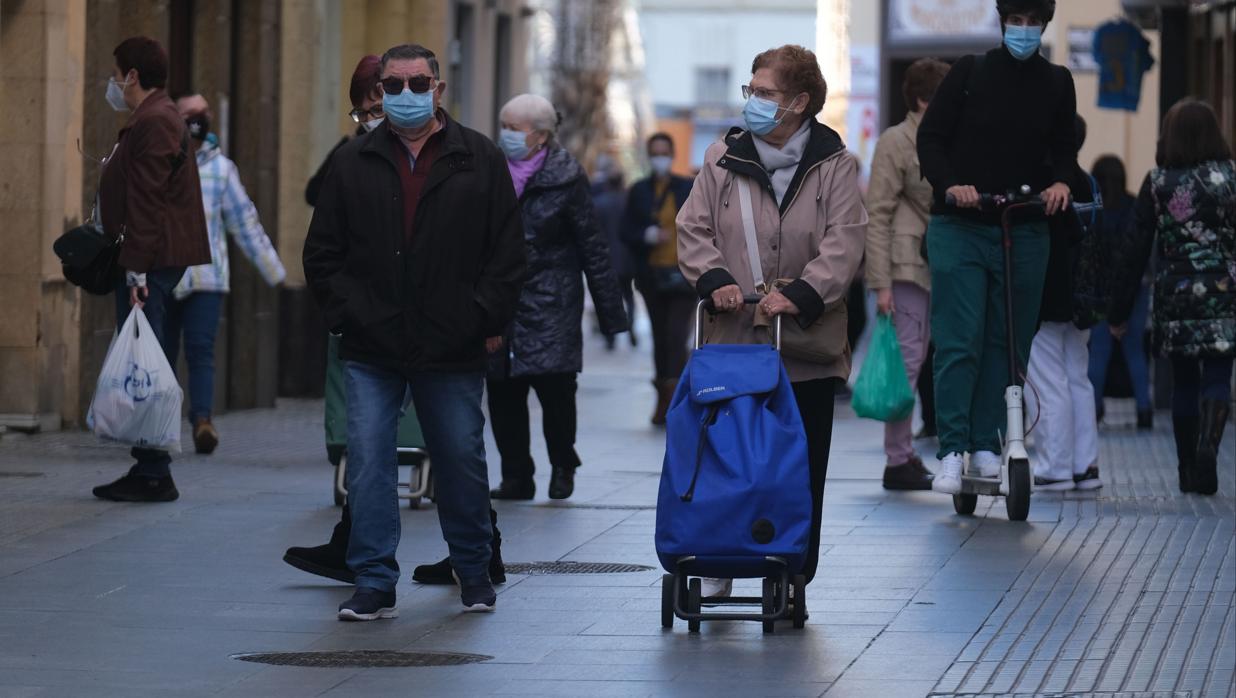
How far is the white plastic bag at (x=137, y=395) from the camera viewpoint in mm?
11336

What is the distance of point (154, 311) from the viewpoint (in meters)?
11.7

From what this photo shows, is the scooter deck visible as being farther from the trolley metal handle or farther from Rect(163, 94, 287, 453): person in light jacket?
Rect(163, 94, 287, 453): person in light jacket

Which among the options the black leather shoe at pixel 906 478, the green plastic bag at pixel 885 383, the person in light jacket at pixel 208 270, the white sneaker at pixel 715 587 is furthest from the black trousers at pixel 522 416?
the white sneaker at pixel 715 587

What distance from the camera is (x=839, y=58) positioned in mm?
60094

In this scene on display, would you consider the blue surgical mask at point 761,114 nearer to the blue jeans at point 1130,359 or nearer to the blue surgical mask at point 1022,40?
the blue surgical mask at point 1022,40

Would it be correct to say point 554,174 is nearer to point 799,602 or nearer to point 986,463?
point 986,463

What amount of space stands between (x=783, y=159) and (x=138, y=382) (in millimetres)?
4121

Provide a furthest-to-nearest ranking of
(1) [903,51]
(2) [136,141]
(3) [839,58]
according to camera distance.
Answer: (3) [839,58] < (1) [903,51] < (2) [136,141]

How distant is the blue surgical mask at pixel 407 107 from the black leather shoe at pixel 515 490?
3981 mm

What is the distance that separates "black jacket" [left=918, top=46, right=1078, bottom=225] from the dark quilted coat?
1648 millimetres

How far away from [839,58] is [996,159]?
49.9 meters

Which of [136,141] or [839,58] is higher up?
[839,58]

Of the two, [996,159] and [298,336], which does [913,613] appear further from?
[298,336]

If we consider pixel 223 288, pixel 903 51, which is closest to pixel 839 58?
pixel 903 51
